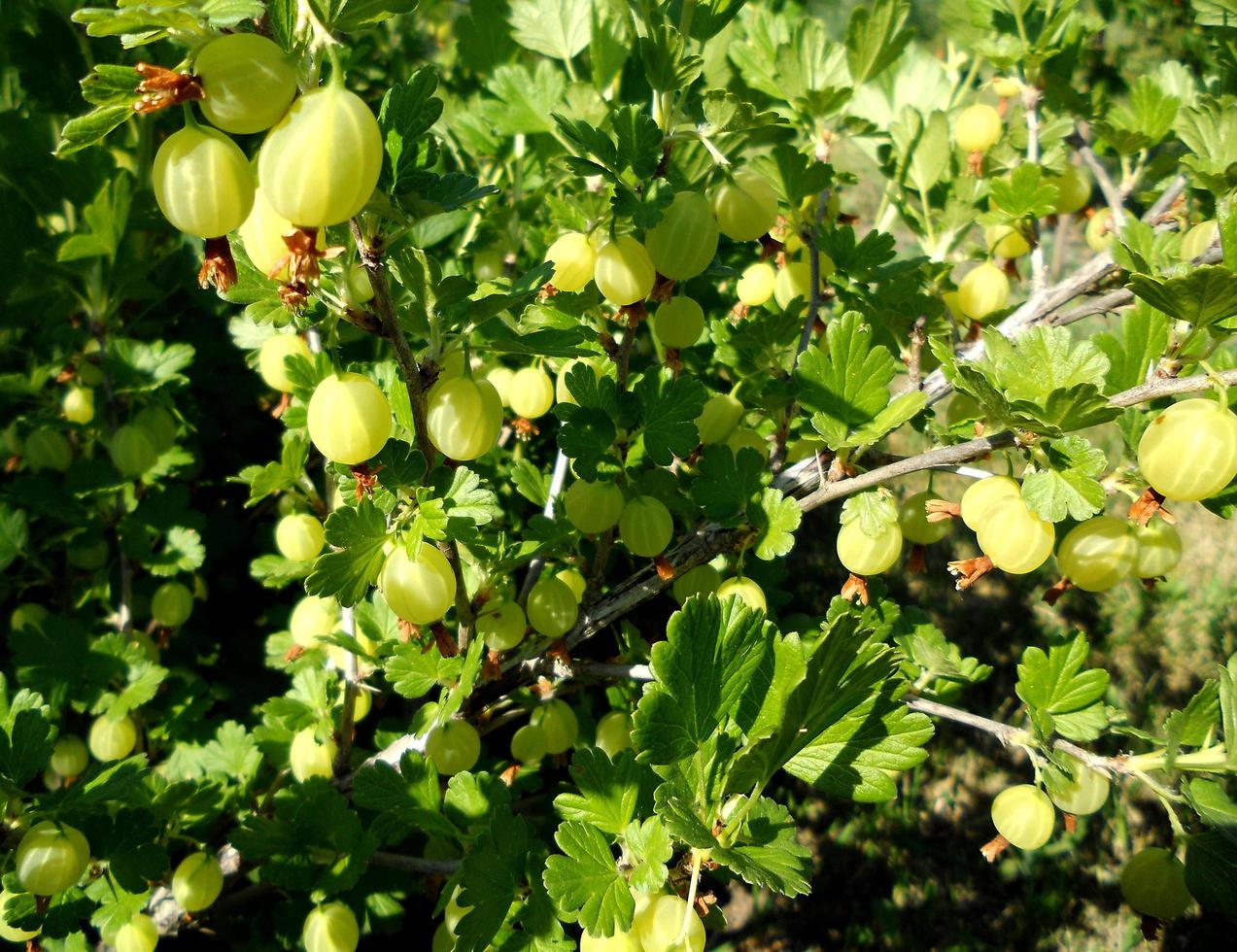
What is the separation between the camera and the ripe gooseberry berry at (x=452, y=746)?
1042 millimetres

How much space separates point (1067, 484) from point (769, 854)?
406 millimetres

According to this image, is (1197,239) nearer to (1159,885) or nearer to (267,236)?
(1159,885)

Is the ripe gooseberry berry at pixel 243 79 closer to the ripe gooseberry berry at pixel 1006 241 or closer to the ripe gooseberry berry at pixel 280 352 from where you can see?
the ripe gooseberry berry at pixel 280 352

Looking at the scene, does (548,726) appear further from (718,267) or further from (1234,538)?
(1234,538)

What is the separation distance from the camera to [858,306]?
1.11m

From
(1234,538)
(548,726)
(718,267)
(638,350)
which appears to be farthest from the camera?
(1234,538)

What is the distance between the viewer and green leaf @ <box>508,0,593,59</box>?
50.6 inches

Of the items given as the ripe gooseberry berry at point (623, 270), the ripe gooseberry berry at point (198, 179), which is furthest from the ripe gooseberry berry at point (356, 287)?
the ripe gooseberry berry at point (623, 270)

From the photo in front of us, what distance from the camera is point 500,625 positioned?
1.00m

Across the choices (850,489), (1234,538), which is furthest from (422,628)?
(1234,538)

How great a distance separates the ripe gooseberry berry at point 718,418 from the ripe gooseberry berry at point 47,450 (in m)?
1.06

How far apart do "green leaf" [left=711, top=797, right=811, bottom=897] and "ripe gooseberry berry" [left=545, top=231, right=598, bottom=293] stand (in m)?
0.57

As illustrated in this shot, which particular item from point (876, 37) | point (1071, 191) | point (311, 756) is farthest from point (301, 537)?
point (1071, 191)

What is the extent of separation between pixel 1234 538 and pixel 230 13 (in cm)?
329
